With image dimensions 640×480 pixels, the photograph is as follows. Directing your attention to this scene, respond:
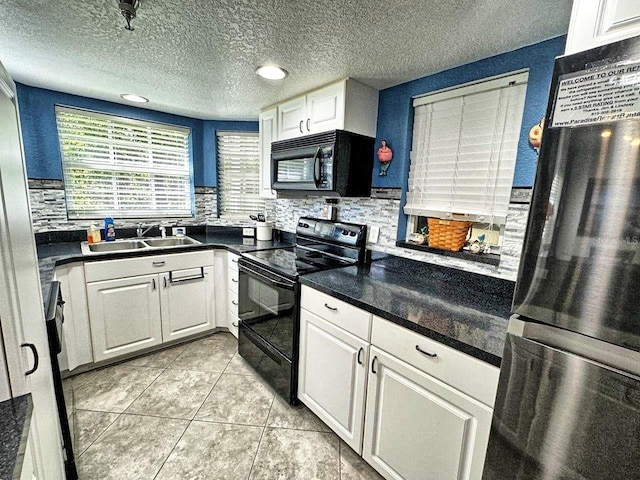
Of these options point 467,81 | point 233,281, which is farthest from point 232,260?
point 467,81

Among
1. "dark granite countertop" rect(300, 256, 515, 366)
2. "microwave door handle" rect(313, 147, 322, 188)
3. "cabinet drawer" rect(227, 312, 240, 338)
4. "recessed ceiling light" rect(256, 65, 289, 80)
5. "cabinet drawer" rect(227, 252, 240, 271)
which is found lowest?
"cabinet drawer" rect(227, 312, 240, 338)

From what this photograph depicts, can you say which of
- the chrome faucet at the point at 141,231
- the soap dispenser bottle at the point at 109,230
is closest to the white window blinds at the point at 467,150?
the chrome faucet at the point at 141,231

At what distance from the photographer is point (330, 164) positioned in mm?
1894

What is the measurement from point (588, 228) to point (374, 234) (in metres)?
1.43

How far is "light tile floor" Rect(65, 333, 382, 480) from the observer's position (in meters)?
1.50

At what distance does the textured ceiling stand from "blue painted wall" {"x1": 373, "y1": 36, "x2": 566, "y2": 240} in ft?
0.19

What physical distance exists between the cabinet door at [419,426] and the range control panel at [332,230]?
917mm

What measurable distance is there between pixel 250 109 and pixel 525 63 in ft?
6.91

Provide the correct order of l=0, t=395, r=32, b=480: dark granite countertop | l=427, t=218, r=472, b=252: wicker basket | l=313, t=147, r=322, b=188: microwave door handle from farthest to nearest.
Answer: l=313, t=147, r=322, b=188: microwave door handle
l=427, t=218, r=472, b=252: wicker basket
l=0, t=395, r=32, b=480: dark granite countertop

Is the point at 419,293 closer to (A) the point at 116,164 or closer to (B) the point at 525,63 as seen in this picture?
(B) the point at 525,63

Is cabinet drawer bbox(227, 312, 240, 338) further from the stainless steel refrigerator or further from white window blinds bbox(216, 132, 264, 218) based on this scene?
the stainless steel refrigerator

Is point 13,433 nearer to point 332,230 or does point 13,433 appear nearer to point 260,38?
point 260,38

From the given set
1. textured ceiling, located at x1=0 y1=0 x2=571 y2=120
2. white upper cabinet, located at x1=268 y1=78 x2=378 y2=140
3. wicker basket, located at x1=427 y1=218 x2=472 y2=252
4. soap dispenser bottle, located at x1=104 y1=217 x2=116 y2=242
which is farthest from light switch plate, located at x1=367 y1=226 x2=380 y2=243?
soap dispenser bottle, located at x1=104 y1=217 x2=116 y2=242

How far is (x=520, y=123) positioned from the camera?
Answer: 147 centimetres
